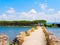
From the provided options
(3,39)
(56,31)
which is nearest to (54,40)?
(56,31)

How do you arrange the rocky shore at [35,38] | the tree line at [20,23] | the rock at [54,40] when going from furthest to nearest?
the tree line at [20,23] < the rocky shore at [35,38] < the rock at [54,40]

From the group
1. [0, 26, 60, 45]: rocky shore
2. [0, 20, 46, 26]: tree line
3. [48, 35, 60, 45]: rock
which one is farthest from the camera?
[0, 20, 46, 26]: tree line

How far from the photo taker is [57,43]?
2.66m

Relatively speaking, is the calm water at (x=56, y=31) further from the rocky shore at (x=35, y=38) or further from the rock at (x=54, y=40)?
the rock at (x=54, y=40)

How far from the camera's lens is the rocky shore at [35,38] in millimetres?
2842

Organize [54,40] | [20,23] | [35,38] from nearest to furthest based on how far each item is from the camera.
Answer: [54,40] → [20,23] → [35,38]

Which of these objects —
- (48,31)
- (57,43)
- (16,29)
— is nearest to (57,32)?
(48,31)

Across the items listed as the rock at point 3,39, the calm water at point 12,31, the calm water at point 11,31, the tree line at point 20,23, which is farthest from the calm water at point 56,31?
the rock at point 3,39

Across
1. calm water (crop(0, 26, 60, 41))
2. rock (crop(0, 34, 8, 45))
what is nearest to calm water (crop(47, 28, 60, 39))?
calm water (crop(0, 26, 60, 41))

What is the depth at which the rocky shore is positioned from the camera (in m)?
2.84

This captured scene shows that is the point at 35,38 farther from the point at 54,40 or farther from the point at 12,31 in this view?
the point at 54,40

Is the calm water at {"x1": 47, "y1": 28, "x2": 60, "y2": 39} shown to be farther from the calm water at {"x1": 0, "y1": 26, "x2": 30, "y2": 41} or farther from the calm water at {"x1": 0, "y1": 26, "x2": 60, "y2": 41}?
the calm water at {"x1": 0, "y1": 26, "x2": 30, "y2": 41}

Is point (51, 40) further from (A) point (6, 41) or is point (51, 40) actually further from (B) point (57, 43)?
(A) point (6, 41)

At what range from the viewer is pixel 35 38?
10.5 feet
